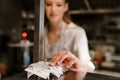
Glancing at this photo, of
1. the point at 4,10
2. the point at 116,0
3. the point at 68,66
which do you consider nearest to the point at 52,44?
the point at 68,66

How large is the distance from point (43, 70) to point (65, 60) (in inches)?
4.4

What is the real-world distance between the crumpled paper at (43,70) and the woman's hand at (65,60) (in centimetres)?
2

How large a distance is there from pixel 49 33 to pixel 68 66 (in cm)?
45

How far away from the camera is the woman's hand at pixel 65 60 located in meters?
0.59

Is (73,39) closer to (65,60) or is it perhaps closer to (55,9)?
(55,9)

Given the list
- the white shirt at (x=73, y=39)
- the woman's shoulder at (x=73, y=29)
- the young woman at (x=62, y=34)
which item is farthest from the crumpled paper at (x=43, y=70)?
the woman's shoulder at (x=73, y=29)

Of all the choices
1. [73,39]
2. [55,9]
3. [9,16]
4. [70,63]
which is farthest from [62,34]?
[9,16]

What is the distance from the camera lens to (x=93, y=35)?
11.3ft

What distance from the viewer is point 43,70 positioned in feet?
1.76

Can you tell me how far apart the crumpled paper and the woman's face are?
0.30 meters

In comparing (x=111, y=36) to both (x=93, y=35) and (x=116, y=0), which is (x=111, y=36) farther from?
(x=116, y=0)

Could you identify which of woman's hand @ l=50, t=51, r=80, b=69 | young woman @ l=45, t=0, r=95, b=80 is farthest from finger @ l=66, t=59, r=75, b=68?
young woman @ l=45, t=0, r=95, b=80

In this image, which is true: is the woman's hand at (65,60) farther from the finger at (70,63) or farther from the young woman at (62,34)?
the young woman at (62,34)

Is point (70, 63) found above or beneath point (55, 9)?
beneath
